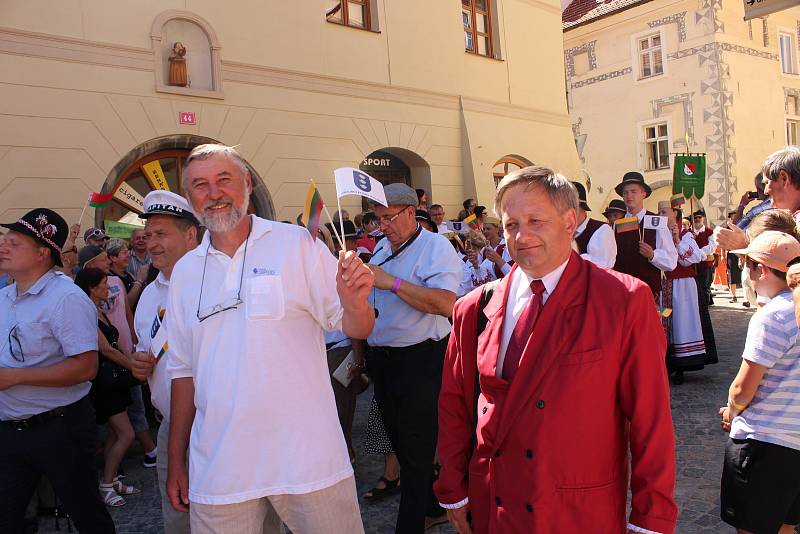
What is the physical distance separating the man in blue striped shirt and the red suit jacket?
3.46ft

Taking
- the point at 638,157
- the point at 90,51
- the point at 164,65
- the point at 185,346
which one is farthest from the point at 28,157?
the point at 638,157

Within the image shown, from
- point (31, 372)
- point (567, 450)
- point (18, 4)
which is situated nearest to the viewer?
point (567, 450)

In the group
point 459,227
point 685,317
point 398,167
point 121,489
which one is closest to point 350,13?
point 398,167

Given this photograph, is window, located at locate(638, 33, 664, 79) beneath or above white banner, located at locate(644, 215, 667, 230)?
above

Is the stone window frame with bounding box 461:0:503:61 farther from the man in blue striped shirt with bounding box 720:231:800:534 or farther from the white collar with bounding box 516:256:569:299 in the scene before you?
the white collar with bounding box 516:256:569:299

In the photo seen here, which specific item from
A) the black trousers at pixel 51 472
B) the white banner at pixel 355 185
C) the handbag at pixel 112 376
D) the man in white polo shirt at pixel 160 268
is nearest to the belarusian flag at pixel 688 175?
the handbag at pixel 112 376

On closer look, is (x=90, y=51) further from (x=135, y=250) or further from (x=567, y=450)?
(x=567, y=450)

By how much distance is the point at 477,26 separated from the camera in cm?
1509

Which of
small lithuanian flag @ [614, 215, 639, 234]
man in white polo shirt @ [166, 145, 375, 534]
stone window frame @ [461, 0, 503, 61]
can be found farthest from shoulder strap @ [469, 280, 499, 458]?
stone window frame @ [461, 0, 503, 61]

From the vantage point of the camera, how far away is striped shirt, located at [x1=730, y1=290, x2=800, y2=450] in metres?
2.76

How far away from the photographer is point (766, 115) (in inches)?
1004

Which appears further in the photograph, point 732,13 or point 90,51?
point 732,13

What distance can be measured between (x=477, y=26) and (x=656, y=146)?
13.8 metres

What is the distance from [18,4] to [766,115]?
25.7 m
